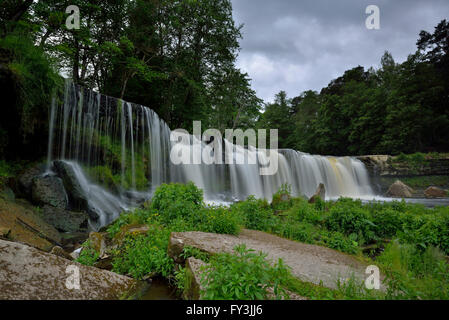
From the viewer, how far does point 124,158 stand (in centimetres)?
1227

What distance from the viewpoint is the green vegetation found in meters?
2.01

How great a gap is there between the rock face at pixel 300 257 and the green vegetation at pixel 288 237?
164mm

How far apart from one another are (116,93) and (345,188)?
22.4 meters

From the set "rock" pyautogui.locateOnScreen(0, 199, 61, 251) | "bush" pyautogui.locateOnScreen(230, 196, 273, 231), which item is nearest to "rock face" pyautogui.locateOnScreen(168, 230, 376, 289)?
"bush" pyautogui.locateOnScreen(230, 196, 273, 231)

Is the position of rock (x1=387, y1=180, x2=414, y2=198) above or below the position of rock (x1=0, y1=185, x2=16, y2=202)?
below

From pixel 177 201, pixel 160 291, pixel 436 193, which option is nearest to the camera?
pixel 160 291

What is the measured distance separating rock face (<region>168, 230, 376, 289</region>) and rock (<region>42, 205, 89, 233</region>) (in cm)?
505

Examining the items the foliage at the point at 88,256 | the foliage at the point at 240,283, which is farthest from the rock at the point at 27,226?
the foliage at the point at 240,283

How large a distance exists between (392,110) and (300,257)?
30580 millimetres

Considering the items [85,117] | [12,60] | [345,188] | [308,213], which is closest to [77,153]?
[85,117]

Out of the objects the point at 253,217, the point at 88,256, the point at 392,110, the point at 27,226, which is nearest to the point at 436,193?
the point at 392,110

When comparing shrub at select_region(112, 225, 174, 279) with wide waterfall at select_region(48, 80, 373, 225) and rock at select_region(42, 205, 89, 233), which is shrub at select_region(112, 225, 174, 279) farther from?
wide waterfall at select_region(48, 80, 373, 225)

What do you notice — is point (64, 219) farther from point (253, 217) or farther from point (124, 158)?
point (253, 217)

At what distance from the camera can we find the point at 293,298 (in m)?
2.05
